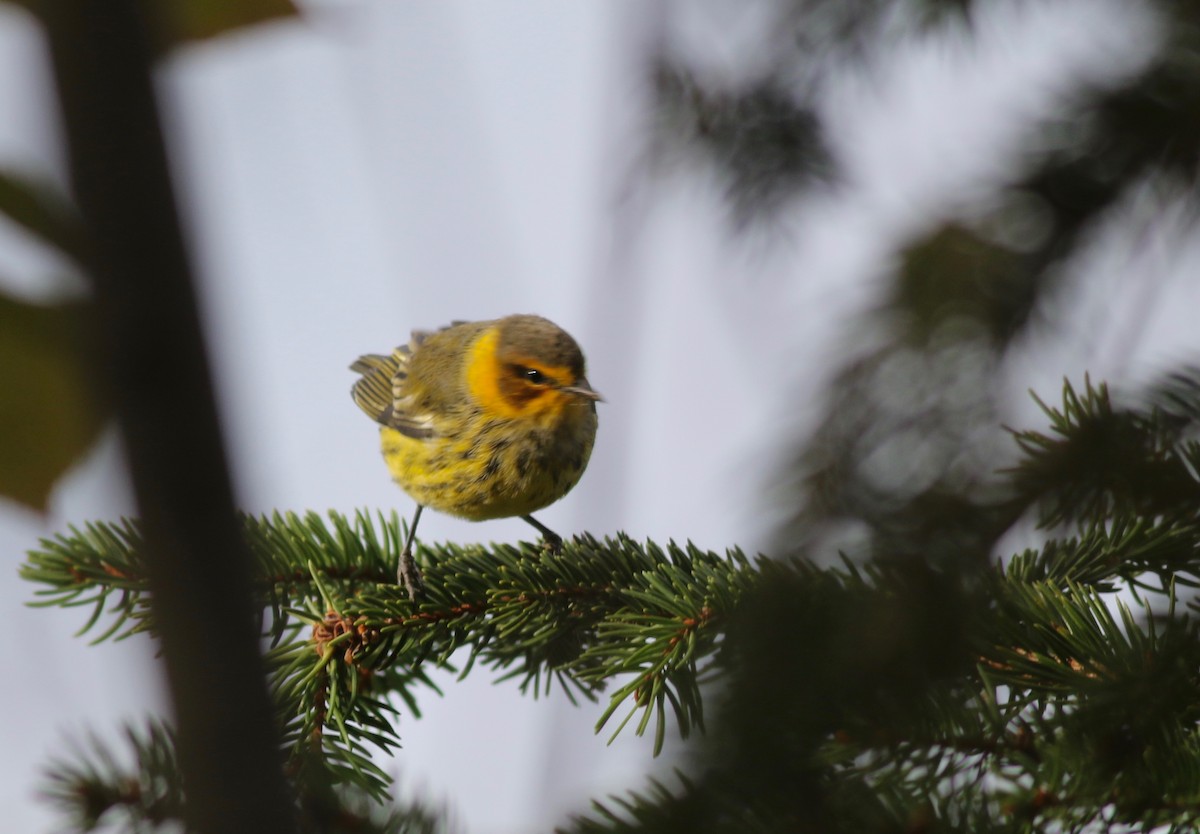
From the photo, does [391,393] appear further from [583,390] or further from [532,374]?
[583,390]

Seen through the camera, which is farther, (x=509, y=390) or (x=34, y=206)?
(x=509, y=390)

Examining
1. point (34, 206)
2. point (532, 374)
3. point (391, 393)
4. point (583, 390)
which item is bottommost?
point (34, 206)

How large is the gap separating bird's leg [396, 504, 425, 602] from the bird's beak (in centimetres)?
96

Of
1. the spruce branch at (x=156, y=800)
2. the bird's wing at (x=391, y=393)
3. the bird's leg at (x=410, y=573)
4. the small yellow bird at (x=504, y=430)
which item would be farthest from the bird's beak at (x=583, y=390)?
the spruce branch at (x=156, y=800)

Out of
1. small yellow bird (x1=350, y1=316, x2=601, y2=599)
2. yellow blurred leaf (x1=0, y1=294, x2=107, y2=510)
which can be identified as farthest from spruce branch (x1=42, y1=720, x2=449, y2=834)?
small yellow bird (x1=350, y1=316, x2=601, y2=599)

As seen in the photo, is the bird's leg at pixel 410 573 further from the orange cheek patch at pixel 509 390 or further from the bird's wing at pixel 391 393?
the bird's wing at pixel 391 393

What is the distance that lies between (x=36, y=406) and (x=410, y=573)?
144cm

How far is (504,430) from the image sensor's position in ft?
13.9

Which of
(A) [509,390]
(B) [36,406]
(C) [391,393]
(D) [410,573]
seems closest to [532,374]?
(A) [509,390]

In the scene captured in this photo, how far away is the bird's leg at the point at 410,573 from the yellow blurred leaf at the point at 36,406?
4.04 feet

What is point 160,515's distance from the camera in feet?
2.55

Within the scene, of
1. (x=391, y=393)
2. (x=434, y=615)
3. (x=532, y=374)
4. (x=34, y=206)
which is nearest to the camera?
(x=34, y=206)

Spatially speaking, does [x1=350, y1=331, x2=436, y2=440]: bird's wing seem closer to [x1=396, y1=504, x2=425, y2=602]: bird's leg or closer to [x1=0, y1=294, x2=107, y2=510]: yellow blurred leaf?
[x1=396, y1=504, x2=425, y2=602]: bird's leg

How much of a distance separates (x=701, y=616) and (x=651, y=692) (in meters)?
0.20
